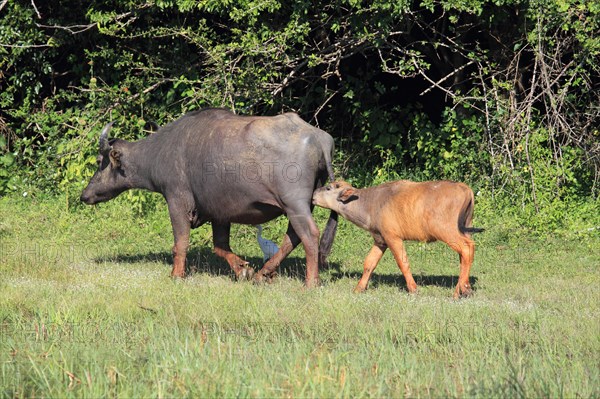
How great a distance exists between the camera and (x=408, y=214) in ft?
27.4

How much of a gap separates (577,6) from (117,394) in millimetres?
8322

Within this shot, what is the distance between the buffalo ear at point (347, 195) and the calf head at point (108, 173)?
2.48m

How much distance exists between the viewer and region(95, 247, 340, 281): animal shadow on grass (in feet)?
32.0

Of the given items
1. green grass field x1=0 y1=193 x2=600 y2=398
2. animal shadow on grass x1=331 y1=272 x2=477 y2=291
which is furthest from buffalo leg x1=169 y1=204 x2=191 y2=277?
animal shadow on grass x1=331 y1=272 x2=477 y2=291

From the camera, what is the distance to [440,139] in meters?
13.2

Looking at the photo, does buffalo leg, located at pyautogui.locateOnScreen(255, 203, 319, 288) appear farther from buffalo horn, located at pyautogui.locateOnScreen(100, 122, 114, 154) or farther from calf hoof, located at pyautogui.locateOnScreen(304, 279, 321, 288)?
buffalo horn, located at pyautogui.locateOnScreen(100, 122, 114, 154)

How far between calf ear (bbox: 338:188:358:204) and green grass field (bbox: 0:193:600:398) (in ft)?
2.63

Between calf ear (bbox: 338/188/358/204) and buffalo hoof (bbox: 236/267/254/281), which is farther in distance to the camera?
buffalo hoof (bbox: 236/267/254/281)

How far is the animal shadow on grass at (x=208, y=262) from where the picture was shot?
9758mm

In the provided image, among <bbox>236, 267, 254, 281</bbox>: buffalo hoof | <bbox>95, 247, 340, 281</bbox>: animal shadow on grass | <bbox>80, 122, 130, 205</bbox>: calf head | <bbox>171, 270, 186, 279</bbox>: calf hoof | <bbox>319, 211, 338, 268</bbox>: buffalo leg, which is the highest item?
<bbox>80, 122, 130, 205</bbox>: calf head

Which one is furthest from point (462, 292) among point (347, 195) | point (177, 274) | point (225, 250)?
point (177, 274)

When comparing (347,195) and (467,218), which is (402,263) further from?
(347,195)

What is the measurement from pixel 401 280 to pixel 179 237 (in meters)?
2.25

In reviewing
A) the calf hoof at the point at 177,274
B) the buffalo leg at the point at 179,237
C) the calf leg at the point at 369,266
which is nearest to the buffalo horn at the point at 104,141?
the buffalo leg at the point at 179,237
